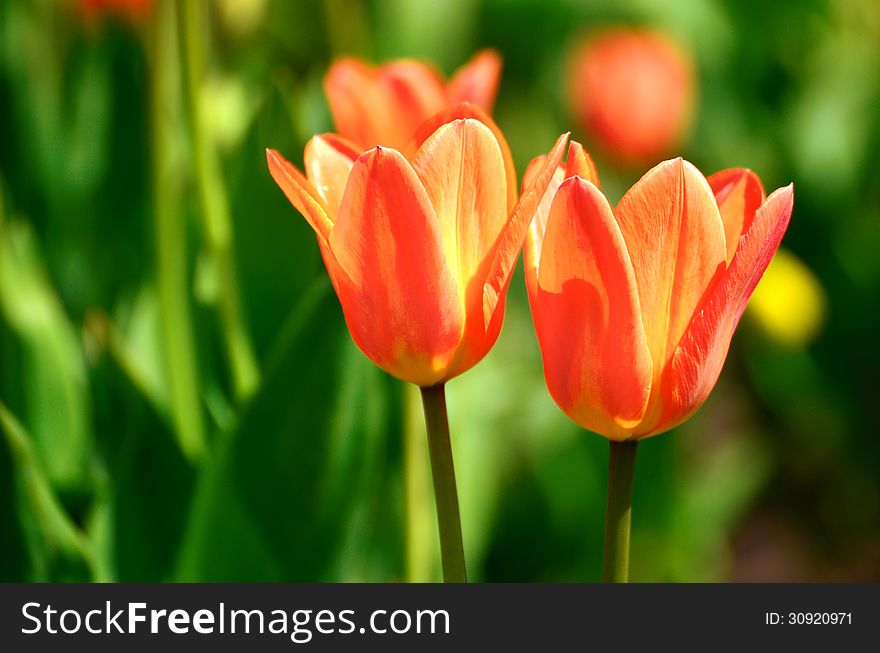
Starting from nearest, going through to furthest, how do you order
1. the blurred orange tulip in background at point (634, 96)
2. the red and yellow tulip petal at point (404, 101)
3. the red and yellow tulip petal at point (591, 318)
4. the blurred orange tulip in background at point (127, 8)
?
the red and yellow tulip petal at point (591, 318)
the red and yellow tulip petal at point (404, 101)
the blurred orange tulip in background at point (127, 8)
the blurred orange tulip in background at point (634, 96)

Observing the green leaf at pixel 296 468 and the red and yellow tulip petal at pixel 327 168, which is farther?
the green leaf at pixel 296 468

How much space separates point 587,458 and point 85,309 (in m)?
0.54

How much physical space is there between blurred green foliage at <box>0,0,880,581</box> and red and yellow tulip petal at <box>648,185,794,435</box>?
11.2 inches

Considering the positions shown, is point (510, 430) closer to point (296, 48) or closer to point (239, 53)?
point (239, 53)

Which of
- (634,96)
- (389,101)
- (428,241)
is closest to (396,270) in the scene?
(428,241)

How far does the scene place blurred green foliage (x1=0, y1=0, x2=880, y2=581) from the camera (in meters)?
0.67

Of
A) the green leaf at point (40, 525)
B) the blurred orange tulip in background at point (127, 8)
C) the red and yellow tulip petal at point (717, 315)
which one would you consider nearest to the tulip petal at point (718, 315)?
the red and yellow tulip petal at point (717, 315)

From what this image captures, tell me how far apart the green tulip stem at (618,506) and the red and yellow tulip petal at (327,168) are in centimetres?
15

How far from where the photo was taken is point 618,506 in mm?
400

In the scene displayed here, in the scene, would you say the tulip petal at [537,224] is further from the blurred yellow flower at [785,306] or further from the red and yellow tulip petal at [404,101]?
the blurred yellow flower at [785,306]

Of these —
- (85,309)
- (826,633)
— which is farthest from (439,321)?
(85,309)

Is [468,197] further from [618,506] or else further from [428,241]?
[618,506]

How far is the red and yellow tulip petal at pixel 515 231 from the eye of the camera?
0.38 metres

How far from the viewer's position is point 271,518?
26.9 inches
